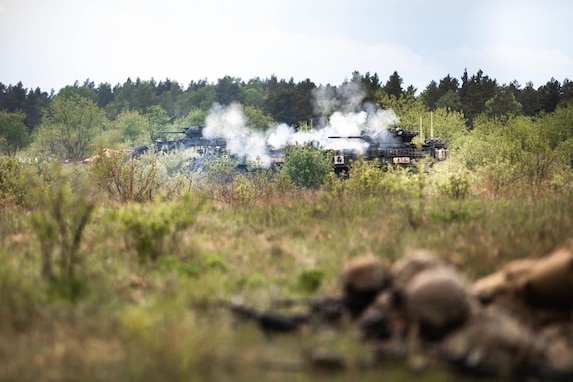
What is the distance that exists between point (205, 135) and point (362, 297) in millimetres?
47508

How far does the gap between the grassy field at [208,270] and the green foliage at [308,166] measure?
2450 cm

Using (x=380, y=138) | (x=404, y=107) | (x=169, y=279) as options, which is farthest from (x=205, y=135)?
(x=169, y=279)

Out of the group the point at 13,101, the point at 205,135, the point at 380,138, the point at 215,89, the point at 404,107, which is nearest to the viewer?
the point at 380,138

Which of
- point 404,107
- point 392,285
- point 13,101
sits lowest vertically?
point 392,285

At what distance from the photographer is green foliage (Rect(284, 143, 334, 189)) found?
4012 cm

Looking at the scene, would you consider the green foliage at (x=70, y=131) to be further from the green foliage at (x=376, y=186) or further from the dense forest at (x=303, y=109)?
the green foliage at (x=376, y=186)

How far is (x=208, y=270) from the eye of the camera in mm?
8406

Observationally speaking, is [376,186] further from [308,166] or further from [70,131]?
[70,131]

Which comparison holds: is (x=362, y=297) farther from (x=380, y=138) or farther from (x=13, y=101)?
(x=13, y=101)

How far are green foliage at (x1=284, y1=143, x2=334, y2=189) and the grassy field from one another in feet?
80.4

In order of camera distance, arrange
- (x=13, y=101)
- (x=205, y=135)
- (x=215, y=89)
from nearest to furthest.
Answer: (x=205, y=135) → (x=13, y=101) → (x=215, y=89)

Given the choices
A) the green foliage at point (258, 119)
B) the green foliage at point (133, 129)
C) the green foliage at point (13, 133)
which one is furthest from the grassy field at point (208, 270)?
the green foliage at point (13, 133)

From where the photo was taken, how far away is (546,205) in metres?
13.0

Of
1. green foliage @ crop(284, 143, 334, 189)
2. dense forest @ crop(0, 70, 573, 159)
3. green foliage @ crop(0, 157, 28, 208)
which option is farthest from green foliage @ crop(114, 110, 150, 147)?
green foliage @ crop(0, 157, 28, 208)
